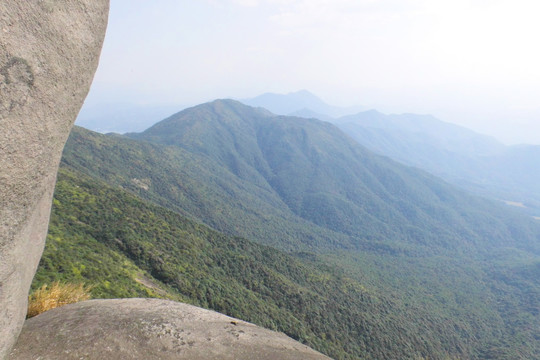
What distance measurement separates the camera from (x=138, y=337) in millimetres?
7434

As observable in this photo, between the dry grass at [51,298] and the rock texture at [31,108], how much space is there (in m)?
1.78

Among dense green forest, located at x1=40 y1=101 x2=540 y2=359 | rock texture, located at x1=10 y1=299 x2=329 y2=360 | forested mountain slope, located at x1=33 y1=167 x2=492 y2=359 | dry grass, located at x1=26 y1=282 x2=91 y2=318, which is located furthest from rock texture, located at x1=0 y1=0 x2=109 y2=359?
dense green forest, located at x1=40 y1=101 x2=540 y2=359

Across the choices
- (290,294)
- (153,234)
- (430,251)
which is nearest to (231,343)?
(153,234)

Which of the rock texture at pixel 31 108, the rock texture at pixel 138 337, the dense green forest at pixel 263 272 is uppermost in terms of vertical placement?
the rock texture at pixel 31 108

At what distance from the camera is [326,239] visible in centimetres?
17325

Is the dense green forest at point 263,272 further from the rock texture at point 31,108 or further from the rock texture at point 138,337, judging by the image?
the rock texture at point 31,108

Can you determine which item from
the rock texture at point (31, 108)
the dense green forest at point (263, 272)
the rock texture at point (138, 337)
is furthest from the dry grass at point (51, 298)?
the dense green forest at point (263, 272)

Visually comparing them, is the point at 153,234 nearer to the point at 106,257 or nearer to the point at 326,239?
the point at 106,257

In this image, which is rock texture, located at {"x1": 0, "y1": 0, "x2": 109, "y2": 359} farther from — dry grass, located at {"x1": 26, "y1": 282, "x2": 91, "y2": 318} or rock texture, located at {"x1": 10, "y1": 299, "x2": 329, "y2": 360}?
dry grass, located at {"x1": 26, "y1": 282, "x2": 91, "y2": 318}

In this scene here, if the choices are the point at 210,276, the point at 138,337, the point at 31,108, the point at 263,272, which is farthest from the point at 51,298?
the point at 263,272

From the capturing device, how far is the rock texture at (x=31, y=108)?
5.79 metres

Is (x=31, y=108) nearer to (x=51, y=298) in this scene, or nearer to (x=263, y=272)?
(x=51, y=298)

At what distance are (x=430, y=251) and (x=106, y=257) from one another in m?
201

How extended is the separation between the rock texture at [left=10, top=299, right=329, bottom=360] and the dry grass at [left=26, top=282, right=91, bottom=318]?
3.07ft
